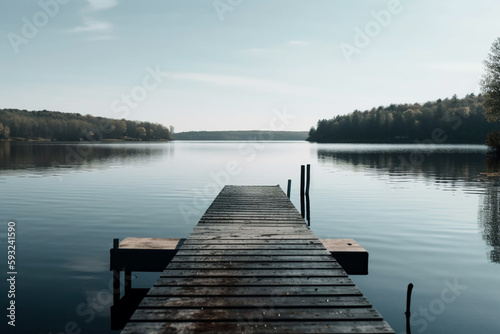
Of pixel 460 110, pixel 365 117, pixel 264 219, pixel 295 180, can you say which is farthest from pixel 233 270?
pixel 365 117

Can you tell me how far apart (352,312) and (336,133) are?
18242 centimetres

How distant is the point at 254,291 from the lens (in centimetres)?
595

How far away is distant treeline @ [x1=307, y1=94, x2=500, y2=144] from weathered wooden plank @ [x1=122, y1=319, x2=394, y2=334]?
139624 millimetres

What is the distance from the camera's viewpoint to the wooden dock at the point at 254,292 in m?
4.85

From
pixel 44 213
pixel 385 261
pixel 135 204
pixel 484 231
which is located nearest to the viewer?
pixel 385 261

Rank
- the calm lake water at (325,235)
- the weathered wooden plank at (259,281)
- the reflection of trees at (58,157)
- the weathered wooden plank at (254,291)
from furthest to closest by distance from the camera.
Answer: the reflection of trees at (58,157)
the calm lake water at (325,235)
the weathered wooden plank at (259,281)
the weathered wooden plank at (254,291)

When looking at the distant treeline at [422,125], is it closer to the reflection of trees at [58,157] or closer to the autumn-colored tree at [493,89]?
the autumn-colored tree at [493,89]

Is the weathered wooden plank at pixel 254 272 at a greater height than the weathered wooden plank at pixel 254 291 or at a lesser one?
lesser

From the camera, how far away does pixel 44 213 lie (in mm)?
18812

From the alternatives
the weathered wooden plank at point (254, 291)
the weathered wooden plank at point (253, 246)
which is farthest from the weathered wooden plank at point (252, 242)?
the weathered wooden plank at point (254, 291)

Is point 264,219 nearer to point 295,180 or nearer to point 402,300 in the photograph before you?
point 402,300

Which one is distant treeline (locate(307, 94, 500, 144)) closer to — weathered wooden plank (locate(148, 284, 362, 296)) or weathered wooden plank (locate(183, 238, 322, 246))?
weathered wooden plank (locate(183, 238, 322, 246))

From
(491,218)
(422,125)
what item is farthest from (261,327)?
(422,125)

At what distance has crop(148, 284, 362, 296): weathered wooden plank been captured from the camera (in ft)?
19.0
